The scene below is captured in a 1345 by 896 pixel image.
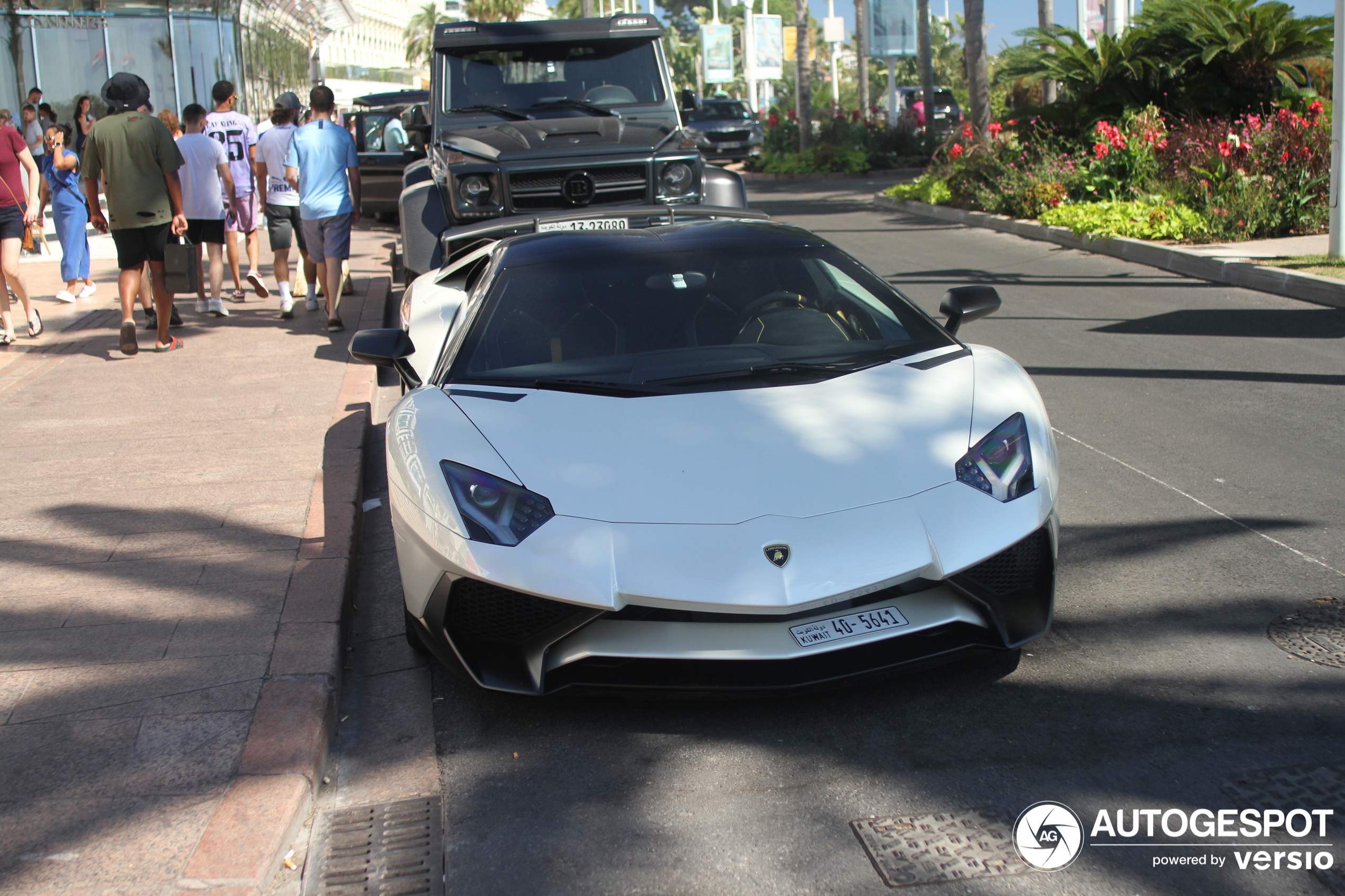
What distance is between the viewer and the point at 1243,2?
16.4 meters

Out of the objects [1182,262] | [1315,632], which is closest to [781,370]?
[1315,632]

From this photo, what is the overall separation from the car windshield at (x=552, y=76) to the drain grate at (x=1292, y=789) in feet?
26.4

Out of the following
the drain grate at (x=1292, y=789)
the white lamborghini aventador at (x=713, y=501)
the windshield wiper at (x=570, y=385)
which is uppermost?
the windshield wiper at (x=570, y=385)

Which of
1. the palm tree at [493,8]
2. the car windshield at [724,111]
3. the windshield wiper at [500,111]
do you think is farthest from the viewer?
the palm tree at [493,8]

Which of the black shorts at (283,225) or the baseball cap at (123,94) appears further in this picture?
the black shorts at (283,225)

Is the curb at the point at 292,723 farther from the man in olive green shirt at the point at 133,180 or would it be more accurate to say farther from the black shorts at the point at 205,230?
the black shorts at the point at 205,230

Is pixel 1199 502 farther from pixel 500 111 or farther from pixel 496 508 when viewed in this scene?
pixel 500 111

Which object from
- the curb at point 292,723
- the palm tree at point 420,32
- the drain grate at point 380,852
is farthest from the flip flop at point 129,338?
the palm tree at point 420,32

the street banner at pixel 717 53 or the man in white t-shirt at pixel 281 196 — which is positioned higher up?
the street banner at pixel 717 53

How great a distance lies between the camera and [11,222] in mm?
9188

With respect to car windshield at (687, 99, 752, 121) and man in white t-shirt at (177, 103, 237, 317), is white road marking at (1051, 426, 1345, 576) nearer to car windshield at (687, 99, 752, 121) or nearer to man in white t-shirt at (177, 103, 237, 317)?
man in white t-shirt at (177, 103, 237, 317)

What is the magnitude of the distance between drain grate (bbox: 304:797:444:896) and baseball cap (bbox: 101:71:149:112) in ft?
23.9

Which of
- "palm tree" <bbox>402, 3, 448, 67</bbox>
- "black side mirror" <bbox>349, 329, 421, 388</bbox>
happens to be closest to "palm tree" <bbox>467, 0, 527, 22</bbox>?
"palm tree" <bbox>402, 3, 448, 67</bbox>

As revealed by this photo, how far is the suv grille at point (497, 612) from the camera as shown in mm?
3182
